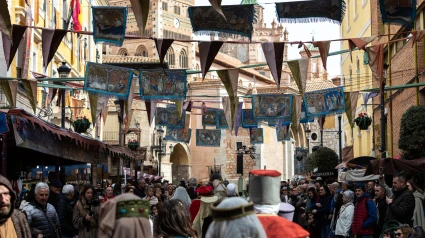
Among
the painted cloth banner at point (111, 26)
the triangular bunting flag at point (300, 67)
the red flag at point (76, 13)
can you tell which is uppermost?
the red flag at point (76, 13)

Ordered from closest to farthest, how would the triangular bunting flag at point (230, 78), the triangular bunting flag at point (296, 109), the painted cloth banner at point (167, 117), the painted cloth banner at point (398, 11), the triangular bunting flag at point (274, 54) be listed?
the painted cloth banner at point (398, 11) → the triangular bunting flag at point (274, 54) → the triangular bunting flag at point (230, 78) → the triangular bunting flag at point (296, 109) → the painted cloth banner at point (167, 117)

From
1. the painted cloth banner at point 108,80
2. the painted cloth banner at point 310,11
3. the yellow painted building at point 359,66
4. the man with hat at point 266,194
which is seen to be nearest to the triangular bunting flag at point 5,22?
the painted cloth banner at point 310,11

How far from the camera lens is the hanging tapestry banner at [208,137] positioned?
131ft

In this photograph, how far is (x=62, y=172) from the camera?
78.8 feet

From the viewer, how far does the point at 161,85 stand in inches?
887

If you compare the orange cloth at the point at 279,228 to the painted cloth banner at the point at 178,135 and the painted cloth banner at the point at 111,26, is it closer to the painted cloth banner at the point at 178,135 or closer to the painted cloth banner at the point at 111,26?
the painted cloth banner at the point at 111,26

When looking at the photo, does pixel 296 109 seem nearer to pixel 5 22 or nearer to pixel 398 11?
pixel 398 11

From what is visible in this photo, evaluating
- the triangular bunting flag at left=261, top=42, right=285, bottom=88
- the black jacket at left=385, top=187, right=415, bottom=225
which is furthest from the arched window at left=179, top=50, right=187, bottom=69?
the black jacket at left=385, top=187, right=415, bottom=225

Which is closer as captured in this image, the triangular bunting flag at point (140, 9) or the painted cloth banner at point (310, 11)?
the triangular bunting flag at point (140, 9)

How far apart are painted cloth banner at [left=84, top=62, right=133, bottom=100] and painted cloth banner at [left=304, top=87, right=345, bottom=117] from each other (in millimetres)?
6915

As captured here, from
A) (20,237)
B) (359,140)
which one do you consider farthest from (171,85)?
(359,140)

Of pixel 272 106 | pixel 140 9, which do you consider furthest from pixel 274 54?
pixel 272 106

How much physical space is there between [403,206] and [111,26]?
6.73 m

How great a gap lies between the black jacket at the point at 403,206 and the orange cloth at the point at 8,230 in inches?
285
